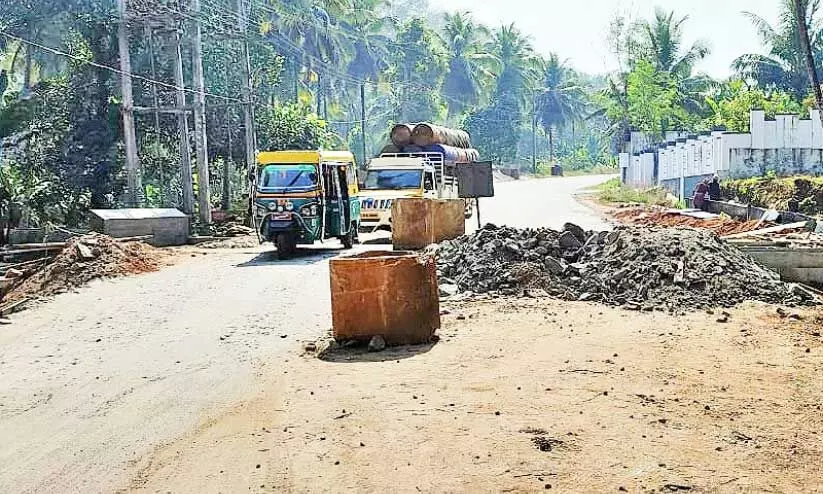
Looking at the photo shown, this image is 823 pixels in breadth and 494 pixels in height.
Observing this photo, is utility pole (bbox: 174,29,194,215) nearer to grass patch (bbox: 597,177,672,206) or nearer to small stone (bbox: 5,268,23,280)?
small stone (bbox: 5,268,23,280)

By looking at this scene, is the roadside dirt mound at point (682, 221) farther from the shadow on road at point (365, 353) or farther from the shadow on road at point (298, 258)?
the shadow on road at point (365, 353)

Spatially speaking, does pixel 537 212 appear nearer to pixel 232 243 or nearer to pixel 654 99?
pixel 232 243

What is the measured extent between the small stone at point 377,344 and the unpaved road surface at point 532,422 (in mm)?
249

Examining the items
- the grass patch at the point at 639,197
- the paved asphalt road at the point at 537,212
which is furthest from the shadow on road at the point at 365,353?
the grass patch at the point at 639,197

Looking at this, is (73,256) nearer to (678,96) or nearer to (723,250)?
(723,250)

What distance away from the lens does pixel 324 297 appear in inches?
547

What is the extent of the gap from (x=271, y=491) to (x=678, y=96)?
52206mm

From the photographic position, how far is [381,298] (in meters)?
9.47

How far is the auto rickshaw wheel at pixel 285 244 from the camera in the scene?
1961cm

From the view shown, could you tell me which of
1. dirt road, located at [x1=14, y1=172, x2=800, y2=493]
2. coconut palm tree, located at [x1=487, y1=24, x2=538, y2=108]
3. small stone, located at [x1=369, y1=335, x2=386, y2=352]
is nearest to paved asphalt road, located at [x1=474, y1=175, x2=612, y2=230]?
dirt road, located at [x1=14, y1=172, x2=800, y2=493]

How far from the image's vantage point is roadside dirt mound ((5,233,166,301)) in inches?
635

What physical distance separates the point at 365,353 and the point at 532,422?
2.99 metres

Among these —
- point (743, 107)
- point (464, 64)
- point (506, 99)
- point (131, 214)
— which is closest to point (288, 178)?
point (131, 214)

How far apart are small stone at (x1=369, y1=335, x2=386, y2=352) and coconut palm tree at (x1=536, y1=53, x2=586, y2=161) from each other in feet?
267
